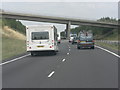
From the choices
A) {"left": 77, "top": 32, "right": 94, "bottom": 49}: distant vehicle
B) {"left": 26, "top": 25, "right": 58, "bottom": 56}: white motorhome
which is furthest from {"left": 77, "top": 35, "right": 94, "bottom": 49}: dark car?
Result: {"left": 26, "top": 25, "right": 58, "bottom": 56}: white motorhome

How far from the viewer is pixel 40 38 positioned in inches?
1126

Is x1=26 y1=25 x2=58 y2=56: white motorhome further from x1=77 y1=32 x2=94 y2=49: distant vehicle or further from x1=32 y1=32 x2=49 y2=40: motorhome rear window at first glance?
x1=77 y1=32 x2=94 y2=49: distant vehicle

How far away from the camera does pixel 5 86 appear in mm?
11539

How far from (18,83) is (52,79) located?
157 cm

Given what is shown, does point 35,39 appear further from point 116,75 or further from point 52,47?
point 116,75

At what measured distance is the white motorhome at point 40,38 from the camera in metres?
28.3

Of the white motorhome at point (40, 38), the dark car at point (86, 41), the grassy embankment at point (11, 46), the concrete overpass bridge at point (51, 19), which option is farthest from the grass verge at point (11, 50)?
the concrete overpass bridge at point (51, 19)

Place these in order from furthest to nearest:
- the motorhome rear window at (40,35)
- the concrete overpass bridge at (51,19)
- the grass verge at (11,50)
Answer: the concrete overpass bridge at (51,19) < the grass verge at (11,50) < the motorhome rear window at (40,35)

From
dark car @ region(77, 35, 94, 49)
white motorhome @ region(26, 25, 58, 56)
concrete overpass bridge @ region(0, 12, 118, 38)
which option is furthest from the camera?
concrete overpass bridge @ region(0, 12, 118, 38)

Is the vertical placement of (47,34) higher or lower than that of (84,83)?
higher

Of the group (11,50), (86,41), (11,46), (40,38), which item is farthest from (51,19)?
(40,38)

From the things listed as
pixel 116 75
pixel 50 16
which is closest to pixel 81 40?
pixel 116 75

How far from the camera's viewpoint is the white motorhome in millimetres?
28312

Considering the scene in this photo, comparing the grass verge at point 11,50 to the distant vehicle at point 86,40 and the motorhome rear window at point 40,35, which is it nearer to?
the motorhome rear window at point 40,35
